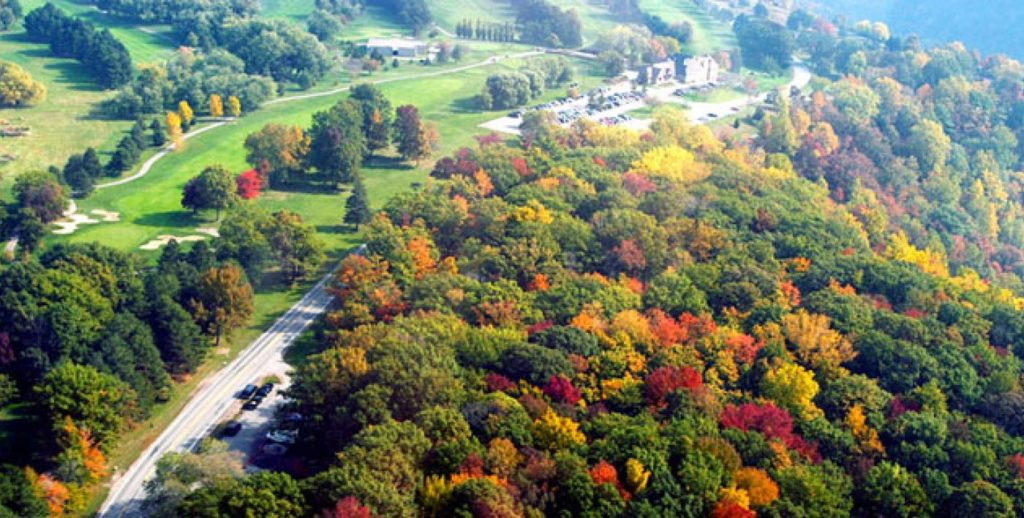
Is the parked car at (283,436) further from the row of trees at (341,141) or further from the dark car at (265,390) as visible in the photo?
the row of trees at (341,141)

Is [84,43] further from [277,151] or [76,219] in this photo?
[76,219]

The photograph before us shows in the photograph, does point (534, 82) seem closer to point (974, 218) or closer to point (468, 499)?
point (974, 218)

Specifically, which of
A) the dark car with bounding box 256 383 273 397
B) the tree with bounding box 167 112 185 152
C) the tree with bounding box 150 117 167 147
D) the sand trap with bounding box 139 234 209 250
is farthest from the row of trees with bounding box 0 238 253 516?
the tree with bounding box 150 117 167 147

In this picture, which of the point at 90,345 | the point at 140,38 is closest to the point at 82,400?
the point at 90,345

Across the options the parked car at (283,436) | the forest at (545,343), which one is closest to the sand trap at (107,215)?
the forest at (545,343)

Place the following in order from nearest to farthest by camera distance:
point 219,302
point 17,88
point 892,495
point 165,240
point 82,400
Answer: point 892,495 < point 82,400 < point 219,302 < point 165,240 < point 17,88

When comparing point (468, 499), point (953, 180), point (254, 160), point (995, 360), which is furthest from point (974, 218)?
point (468, 499)

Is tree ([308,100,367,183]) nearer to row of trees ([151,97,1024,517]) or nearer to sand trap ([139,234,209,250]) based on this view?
row of trees ([151,97,1024,517])
